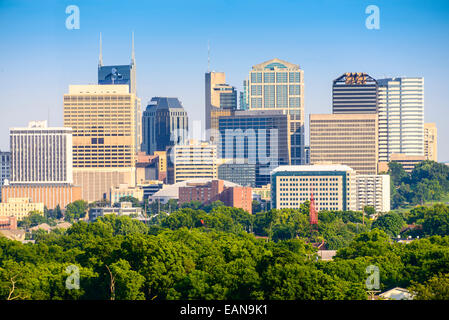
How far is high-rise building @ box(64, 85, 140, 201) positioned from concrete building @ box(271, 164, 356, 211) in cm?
5643

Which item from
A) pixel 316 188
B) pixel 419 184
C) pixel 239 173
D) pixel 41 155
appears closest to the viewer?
pixel 316 188

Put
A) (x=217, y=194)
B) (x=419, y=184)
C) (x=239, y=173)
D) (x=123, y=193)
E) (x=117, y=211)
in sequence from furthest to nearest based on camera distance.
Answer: (x=239, y=173)
(x=123, y=193)
(x=419, y=184)
(x=217, y=194)
(x=117, y=211)

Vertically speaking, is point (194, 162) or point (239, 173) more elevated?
point (194, 162)

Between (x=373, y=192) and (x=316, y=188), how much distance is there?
36.4 feet

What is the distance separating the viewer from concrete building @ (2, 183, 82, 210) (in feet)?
568

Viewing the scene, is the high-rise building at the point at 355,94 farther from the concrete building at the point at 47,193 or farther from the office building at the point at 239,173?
the concrete building at the point at 47,193

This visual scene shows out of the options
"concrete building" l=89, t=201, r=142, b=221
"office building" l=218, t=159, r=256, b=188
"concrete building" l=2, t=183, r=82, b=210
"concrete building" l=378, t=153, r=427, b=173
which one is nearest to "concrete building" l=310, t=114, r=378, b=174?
"concrete building" l=378, t=153, r=427, b=173

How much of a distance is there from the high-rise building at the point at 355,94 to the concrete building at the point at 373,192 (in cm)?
3461

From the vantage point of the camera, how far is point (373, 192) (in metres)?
147

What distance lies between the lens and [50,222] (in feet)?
471

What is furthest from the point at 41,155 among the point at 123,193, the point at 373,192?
the point at 373,192

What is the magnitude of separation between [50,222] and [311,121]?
51.1 m

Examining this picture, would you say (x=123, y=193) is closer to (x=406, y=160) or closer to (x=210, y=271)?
(x=406, y=160)

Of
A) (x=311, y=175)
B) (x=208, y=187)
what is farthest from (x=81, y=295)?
(x=208, y=187)
